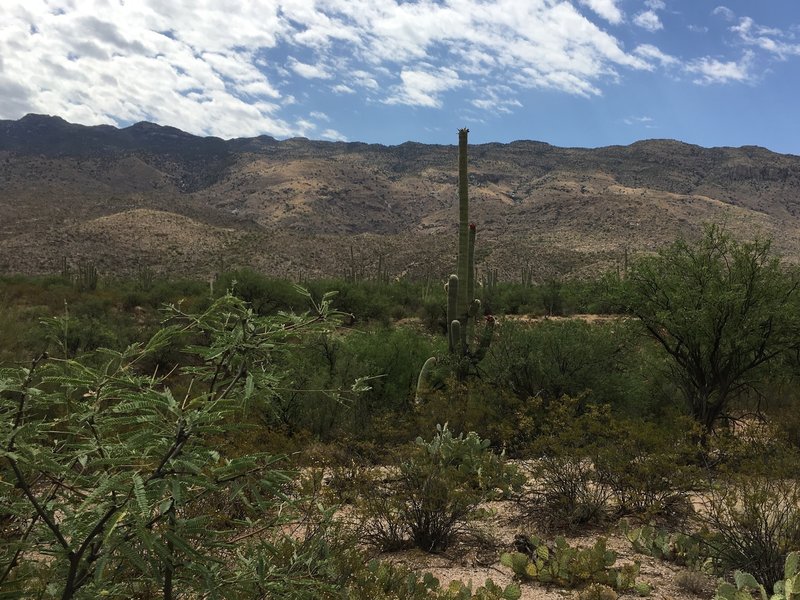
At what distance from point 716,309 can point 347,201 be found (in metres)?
114

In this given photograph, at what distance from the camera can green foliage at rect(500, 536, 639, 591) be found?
484 centimetres

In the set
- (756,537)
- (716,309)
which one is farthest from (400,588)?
(716,309)

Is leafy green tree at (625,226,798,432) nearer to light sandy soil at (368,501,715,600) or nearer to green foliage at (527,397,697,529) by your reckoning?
green foliage at (527,397,697,529)

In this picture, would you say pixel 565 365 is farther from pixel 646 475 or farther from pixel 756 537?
pixel 756 537

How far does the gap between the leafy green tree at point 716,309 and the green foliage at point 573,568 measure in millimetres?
4845

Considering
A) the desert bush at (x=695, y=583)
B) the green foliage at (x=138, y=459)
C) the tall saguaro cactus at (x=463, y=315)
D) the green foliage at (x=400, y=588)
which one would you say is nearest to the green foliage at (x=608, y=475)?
the desert bush at (x=695, y=583)

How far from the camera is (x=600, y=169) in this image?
120 meters

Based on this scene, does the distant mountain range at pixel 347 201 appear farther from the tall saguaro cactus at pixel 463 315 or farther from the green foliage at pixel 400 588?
the green foliage at pixel 400 588

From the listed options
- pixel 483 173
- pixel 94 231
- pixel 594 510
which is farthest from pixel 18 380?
pixel 483 173

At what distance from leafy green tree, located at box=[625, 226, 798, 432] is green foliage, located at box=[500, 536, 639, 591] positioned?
485 centimetres

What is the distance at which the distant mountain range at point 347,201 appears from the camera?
61688 mm

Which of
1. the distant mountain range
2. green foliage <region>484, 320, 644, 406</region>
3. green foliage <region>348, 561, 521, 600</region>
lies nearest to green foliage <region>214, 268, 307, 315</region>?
green foliage <region>484, 320, 644, 406</region>

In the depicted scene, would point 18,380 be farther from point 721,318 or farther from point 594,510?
point 721,318

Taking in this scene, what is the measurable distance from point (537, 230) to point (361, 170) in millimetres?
60216
